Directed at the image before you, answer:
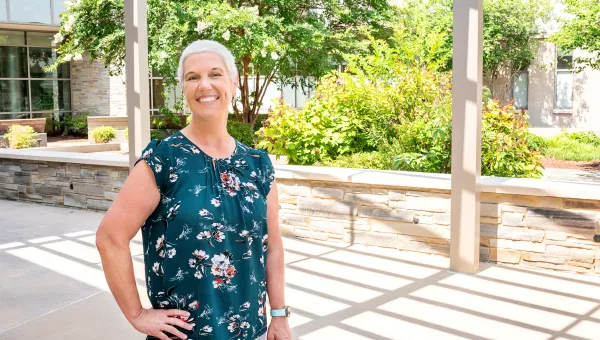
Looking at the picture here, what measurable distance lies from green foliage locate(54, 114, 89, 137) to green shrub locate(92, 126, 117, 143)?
145 inches

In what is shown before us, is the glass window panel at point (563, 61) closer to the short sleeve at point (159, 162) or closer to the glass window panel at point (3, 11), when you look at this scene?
the glass window panel at point (3, 11)

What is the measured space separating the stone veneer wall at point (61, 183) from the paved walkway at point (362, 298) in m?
1.94

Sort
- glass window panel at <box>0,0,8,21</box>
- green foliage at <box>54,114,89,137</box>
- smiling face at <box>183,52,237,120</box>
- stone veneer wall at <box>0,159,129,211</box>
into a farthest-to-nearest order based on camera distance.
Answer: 1. green foliage at <box>54,114,89,137</box>
2. glass window panel at <box>0,0,8,21</box>
3. stone veneer wall at <box>0,159,129,211</box>
4. smiling face at <box>183,52,237,120</box>

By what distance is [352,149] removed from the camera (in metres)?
8.13

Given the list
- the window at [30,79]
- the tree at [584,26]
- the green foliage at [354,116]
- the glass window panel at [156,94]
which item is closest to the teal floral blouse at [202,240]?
the green foliage at [354,116]

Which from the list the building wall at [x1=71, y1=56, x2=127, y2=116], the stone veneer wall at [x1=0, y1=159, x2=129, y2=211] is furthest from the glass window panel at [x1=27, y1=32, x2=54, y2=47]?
the stone veneer wall at [x1=0, y1=159, x2=129, y2=211]

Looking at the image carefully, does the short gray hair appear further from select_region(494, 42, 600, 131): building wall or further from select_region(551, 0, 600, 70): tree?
select_region(494, 42, 600, 131): building wall

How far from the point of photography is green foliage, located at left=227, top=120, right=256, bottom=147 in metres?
14.7

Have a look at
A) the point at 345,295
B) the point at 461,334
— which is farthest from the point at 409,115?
the point at 461,334

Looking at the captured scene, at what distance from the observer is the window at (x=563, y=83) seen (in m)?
23.5

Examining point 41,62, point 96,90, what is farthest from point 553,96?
point 41,62

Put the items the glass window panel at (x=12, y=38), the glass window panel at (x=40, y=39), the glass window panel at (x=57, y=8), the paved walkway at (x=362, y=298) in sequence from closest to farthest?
the paved walkway at (x=362, y=298), the glass window panel at (x=57, y=8), the glass window panel at (x=12, y=38), the glass window panel at (x=40, y=39)

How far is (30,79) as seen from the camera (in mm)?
22672

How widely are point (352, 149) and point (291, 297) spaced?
3550 mm
